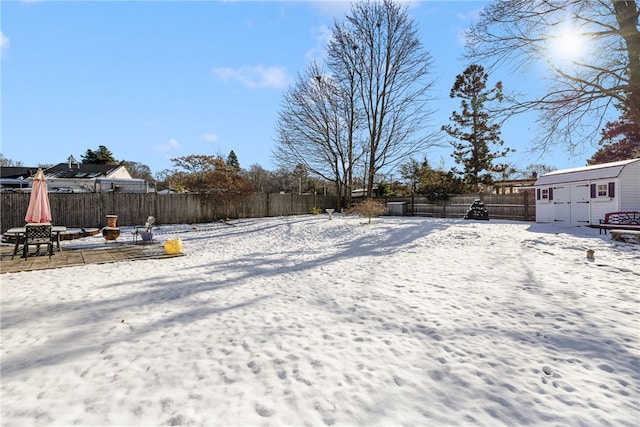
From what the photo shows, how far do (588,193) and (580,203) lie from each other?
0.58 meters

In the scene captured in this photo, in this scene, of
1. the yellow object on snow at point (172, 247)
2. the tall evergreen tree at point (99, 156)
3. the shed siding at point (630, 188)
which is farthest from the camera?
the tall evergreen tree at point (99, 156)

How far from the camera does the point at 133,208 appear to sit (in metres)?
15.5

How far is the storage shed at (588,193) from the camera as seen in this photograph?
1141 centimetres

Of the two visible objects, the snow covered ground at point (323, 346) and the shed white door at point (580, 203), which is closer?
the snow covered ground at point (323, 346)

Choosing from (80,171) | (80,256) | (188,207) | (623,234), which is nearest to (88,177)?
(80,171)

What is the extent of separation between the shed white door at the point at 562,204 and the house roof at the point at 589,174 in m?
0.46

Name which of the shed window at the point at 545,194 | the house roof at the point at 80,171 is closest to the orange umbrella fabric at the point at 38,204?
the shed window at the point at 545,194

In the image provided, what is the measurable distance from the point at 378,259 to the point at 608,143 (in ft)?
82.4

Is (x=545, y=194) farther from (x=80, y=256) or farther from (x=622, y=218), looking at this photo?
(x=80, y=256)

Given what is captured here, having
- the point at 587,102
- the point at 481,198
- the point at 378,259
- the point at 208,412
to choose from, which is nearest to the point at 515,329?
the point at 208,412

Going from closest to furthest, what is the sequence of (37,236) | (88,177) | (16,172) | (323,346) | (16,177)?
(323,346) → (37,236) → (88,177) → (16,177) → (16,172)

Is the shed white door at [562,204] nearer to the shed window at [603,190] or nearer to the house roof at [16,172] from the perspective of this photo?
the shed window at [603,190]

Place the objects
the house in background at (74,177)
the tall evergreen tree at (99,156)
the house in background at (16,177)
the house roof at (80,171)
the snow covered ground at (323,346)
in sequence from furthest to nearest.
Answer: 1. the tall evergreen tree at (99,156)
2. the house in background at (16,177)
3. the house roof at (80,171)
4. the house in background at (74,177)
5. the snow covered ground at (323,346)

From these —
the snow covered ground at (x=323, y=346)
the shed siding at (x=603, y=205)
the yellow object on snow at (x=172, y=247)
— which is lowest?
the snow covered ground at (x=323, y=346)
